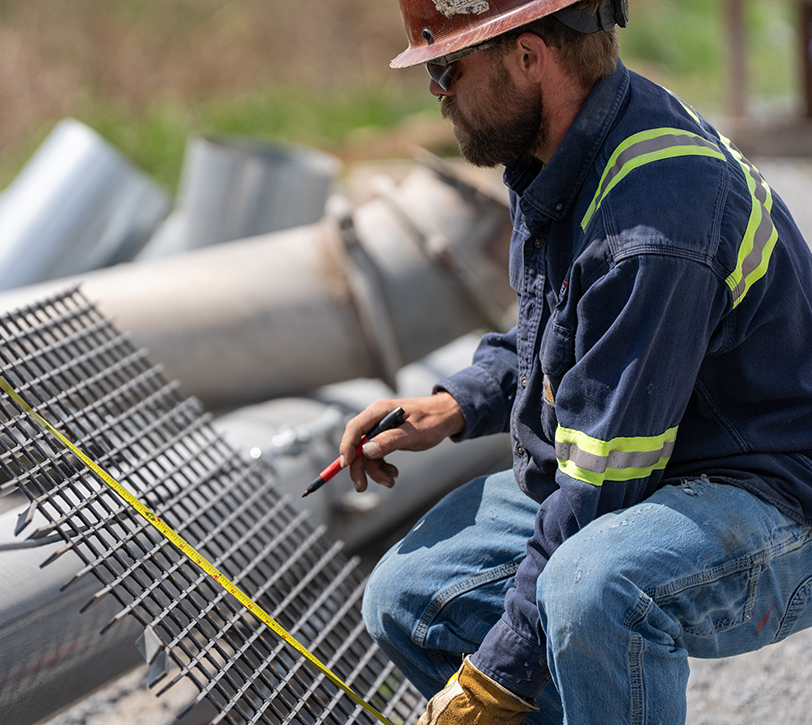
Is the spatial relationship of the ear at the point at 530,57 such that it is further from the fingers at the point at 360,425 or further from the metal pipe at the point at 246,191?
the metal pipe at the point at 246,191

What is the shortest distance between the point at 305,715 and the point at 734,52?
29.4ft

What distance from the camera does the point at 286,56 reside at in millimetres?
14586

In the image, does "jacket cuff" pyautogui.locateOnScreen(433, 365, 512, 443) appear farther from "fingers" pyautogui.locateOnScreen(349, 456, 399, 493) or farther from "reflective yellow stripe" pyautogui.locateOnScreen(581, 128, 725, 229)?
"reflective yellow stripe" pyautogui.locateOnScreen(581, 128, 725, 229)

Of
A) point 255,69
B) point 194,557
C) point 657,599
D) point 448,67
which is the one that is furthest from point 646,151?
point 255,69

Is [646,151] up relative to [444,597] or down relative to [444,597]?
up

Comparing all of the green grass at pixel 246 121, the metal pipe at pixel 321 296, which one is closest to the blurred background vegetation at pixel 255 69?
the green grass at pixel 246 121

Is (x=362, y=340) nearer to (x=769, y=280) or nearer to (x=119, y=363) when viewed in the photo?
(x=119, y=363)

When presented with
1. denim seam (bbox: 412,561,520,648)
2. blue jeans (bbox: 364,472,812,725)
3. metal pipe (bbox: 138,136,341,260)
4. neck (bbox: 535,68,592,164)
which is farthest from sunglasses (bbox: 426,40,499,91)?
metal pipe (bbox: 138,136,341,260)

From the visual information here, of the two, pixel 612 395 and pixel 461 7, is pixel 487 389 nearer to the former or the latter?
pixel 612 395

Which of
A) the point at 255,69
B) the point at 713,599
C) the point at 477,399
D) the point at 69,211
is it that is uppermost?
the point at 255,69

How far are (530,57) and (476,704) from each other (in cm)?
123

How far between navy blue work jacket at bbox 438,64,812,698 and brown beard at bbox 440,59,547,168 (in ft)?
0.30

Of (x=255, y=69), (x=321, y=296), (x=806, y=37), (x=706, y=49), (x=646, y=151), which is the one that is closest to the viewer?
(x=646, y=151)

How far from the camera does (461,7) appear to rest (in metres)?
1.73
